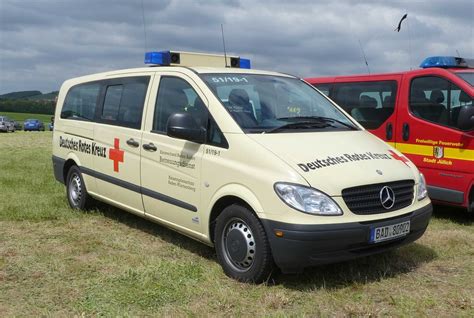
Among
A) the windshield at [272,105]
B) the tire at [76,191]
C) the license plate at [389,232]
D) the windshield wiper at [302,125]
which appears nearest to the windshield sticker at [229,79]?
the windshield at [272,105]

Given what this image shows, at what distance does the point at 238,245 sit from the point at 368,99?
4273mm

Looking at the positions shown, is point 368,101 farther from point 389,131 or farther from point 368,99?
point 389,131

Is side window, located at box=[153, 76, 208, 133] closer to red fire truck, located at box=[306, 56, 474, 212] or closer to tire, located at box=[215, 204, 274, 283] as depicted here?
tire, located at box=[215, 204, 274, 283]

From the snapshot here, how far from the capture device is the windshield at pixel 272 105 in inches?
184

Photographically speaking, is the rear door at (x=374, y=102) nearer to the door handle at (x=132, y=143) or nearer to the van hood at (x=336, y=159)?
the van hood at (x=336, y=159)

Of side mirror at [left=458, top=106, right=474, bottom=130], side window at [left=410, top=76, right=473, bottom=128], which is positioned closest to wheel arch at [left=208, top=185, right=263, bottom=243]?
side mirror at [left=458, top=106, right=474, bottom=130]

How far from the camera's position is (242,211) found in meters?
4.25

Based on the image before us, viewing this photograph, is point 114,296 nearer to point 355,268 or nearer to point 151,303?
point 151,303

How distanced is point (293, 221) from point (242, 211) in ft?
1.69

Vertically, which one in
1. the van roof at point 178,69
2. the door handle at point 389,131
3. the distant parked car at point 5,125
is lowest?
the distant parked car at point 5,125

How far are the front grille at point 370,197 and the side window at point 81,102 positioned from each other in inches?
149

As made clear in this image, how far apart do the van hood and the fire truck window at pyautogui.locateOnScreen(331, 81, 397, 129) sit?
9.00 feet

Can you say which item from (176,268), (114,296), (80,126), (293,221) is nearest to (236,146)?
(293,221)

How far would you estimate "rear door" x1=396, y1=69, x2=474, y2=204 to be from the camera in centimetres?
642
